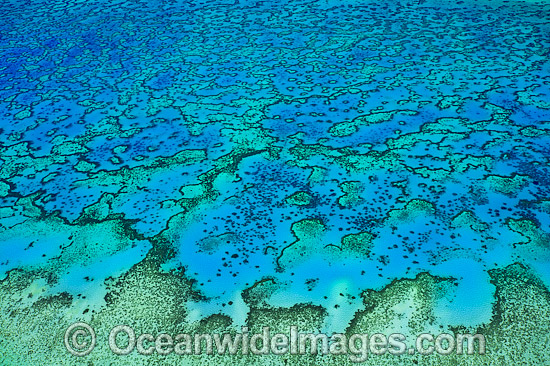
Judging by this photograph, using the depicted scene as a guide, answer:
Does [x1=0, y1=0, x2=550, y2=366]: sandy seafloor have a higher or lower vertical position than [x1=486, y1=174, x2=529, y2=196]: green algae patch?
higher

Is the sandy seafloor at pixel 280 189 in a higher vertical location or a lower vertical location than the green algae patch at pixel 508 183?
higher

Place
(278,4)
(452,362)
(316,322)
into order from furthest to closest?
(278,4) → (316,322) → (452,362)

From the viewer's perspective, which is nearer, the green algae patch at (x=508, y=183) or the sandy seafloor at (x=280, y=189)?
the sandy seafloor at (x=280, y=189)

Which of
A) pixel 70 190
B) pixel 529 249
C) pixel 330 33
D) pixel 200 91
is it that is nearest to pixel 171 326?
pixel 70 190

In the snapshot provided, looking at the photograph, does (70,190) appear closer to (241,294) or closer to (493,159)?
(241,294)

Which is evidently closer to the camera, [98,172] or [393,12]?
[98,172]

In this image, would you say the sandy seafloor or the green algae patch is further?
the green algae patch

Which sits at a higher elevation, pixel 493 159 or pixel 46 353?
pixel 46 353

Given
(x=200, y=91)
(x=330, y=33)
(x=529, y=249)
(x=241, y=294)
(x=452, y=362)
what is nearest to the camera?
(x=452, y=362)
